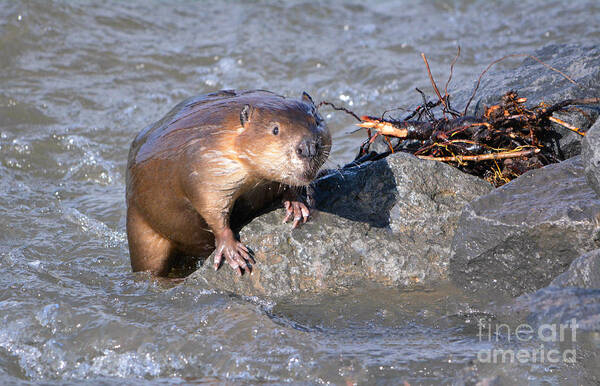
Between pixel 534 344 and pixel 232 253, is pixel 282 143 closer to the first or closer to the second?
pixel 232 253

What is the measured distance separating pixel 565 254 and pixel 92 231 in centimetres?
402

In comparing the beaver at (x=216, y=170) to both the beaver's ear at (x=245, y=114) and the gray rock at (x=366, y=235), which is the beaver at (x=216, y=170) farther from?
the gray rock at (x=366, y=235)

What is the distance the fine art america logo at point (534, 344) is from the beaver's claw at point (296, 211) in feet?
4.39

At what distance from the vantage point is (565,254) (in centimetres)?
398

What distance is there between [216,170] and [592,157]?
82.0 inches

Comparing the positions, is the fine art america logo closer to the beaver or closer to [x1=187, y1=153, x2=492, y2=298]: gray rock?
[x1=187, y1=153, x2=492, y2=298]: gray rock

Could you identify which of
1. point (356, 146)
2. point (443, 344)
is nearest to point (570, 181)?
point (443, 344)

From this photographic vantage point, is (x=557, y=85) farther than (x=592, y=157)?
Yes

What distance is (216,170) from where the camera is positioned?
13.8 feet

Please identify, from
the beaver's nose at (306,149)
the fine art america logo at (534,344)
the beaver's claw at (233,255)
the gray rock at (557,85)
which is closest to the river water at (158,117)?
the fine art america logo at (534,344)

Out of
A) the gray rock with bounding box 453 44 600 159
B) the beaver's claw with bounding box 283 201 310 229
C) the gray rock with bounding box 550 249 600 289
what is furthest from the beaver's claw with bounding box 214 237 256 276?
the gray rock with bounding box 453 44 600 159

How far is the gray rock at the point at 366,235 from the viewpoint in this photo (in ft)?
14.5

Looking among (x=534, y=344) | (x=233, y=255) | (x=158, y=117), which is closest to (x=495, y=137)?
(x=534, y=344)

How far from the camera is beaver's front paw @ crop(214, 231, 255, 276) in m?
4.42
